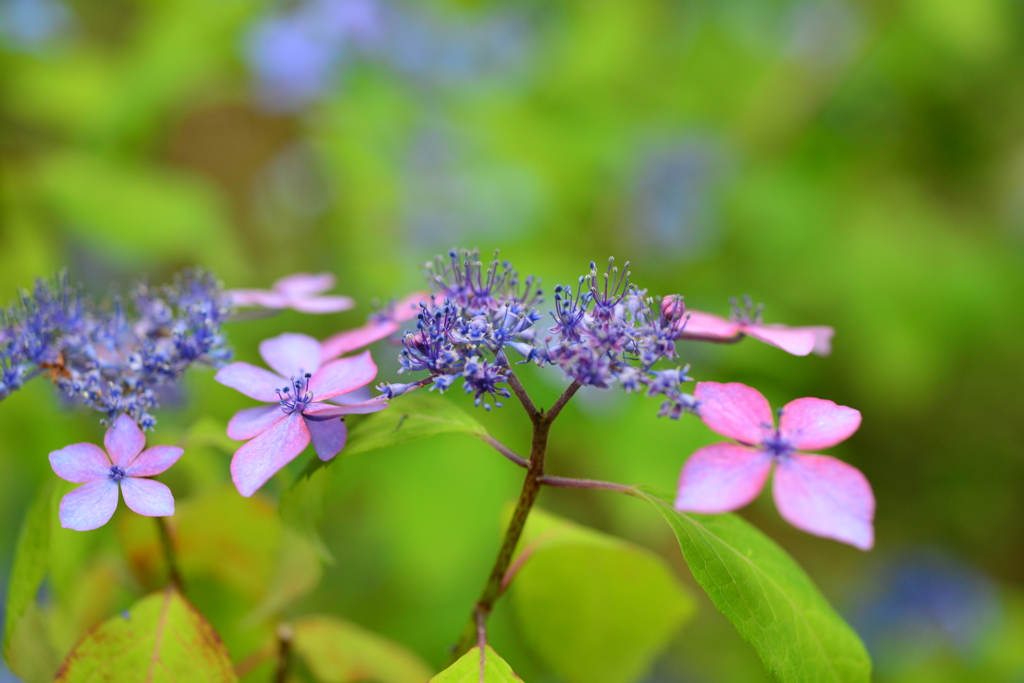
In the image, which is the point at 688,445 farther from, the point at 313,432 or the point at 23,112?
the point at 23,112

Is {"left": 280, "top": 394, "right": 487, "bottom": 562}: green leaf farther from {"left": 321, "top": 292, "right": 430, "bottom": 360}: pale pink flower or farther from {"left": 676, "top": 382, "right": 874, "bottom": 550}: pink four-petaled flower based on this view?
{"left": 676, "top": 382, "right": 874, "bottom": 550}: pink four-petaled flower

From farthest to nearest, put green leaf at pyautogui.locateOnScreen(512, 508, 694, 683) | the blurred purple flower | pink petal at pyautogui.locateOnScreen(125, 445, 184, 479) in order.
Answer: the blurred purple flower → green leaf at pyautogui.locateOnScreen(512, 508, 694, 683) → pink petal at pyautogui.locateOnScreen(125, 445, 184, 479)

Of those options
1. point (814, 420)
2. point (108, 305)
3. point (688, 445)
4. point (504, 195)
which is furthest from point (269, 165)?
point (814, 420)

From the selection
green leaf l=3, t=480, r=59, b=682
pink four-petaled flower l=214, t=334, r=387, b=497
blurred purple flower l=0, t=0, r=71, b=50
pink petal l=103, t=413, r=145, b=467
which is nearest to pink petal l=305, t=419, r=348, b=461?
pink four-petaled flower l=214, t=334, r=387, b=497

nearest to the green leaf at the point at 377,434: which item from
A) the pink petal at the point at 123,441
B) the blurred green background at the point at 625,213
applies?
the pink petal at the point at 123,441

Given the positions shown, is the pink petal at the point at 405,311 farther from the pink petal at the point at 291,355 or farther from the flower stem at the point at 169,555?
the flower stem at the point at 169,555

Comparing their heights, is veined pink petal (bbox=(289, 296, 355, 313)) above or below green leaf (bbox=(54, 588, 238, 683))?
above
